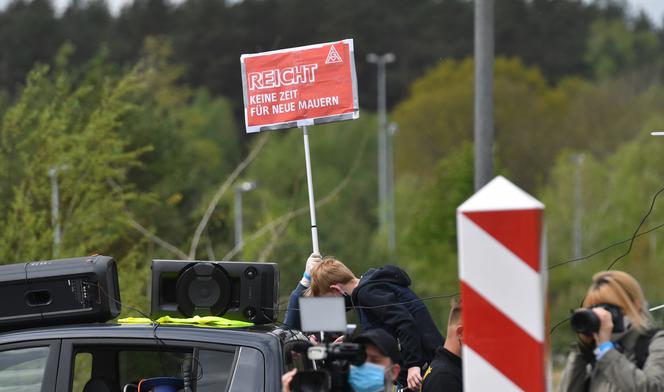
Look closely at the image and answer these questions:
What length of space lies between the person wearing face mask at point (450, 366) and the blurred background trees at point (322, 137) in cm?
83

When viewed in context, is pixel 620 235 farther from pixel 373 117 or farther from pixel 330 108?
pixel 330 108

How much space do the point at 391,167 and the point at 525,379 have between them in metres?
66.7

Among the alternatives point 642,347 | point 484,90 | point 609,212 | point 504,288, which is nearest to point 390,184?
point 609,212

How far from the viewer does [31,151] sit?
17.5 metres

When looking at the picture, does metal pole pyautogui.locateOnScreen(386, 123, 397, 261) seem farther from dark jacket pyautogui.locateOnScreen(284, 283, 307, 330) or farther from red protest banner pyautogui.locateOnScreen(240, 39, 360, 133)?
dark jacket pyautogui.locateOnScreen(284, 283, 307, 330)

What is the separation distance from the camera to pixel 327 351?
18.4 ft

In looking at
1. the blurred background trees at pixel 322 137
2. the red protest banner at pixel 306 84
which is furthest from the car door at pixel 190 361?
the red protest banner at pixel 306 84

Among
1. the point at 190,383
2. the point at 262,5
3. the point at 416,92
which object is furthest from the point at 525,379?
the point at 262,5

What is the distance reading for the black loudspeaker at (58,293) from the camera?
7.09m

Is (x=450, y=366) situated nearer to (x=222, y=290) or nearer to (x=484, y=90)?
(x=222, y=290)

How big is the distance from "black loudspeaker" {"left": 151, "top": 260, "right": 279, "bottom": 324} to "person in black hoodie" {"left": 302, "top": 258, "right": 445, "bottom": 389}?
31 cm

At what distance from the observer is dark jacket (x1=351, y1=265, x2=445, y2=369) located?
7.73 meters

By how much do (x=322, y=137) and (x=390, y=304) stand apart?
245ft

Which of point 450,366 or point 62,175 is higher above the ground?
point 62,175
